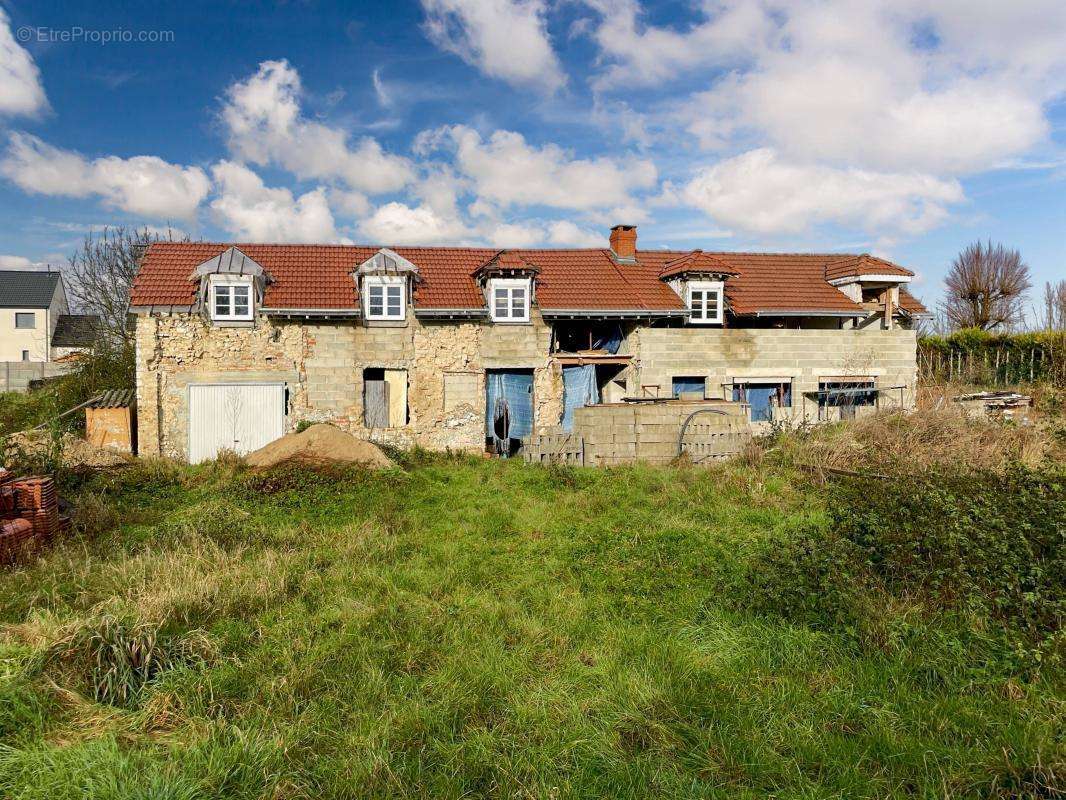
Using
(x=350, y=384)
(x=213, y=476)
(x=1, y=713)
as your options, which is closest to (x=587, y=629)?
(x=1, y=713)

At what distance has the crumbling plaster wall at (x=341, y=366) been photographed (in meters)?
17.5

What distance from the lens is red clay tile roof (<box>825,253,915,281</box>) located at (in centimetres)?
2133

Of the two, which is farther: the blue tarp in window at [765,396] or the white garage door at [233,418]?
the blue tarp in window at [765,396]

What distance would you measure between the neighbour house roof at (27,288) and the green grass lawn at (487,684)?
4689 cm

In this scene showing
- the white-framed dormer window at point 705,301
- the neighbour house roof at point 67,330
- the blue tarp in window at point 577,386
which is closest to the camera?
the blue tarp in window at point 577,386

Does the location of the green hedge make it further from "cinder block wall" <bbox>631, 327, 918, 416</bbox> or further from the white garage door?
the white garage door

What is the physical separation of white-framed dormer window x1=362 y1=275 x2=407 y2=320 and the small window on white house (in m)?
3.38

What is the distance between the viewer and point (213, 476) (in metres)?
14.1

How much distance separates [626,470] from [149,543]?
909 centimetres

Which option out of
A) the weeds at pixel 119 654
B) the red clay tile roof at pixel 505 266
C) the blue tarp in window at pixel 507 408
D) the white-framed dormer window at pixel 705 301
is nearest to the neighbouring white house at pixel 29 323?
the red clay tile roof at pixel 505 266

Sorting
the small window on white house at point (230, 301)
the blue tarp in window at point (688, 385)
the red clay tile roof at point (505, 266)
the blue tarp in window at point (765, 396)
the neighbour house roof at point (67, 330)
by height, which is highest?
the neighbour house roof at point (67, 330)

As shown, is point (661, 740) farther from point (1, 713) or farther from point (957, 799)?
point (1, 713)

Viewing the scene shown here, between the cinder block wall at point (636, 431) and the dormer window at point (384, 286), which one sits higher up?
the dormer window at point (384, 286)

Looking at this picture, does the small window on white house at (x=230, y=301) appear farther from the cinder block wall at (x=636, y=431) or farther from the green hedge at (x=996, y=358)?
the green hedge at (x=996, y=358)
